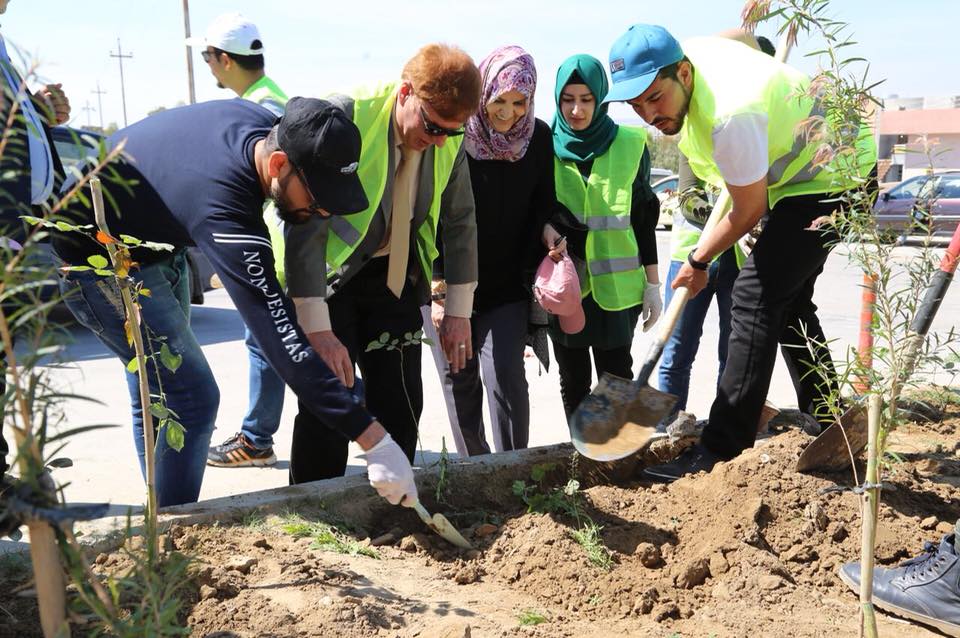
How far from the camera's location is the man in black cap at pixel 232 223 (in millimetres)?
2432

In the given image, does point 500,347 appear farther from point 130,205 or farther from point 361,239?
point 130,205

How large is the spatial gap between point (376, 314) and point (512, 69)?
1137 mm

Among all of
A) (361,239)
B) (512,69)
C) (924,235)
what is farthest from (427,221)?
(924,235)

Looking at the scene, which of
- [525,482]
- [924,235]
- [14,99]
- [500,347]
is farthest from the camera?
[500,347]

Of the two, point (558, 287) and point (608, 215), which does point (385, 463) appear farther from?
point (608, 215)

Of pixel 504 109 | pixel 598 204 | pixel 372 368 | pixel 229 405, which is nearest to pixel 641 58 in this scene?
pixel 504 109

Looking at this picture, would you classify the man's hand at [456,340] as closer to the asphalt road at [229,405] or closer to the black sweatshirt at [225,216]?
the asphalt road at [229,405]

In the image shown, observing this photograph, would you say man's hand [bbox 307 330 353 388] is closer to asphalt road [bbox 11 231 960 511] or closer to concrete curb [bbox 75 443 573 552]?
concrete curb [bbox 75 443 573 552]

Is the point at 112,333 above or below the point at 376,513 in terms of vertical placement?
above

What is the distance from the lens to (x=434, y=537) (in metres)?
3.04

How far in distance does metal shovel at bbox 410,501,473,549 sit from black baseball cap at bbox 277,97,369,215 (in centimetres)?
99

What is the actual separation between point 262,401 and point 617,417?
1830 millimetres

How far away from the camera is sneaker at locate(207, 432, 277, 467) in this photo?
15.2 ft

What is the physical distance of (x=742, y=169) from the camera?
3174 millimetres
